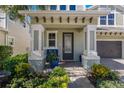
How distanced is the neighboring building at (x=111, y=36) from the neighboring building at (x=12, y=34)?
8.79 meters

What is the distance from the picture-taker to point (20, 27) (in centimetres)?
2312

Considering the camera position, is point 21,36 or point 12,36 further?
point 21,36

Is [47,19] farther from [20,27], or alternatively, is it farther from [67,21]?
[20,27]

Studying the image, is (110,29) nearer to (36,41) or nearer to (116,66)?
(116,66)

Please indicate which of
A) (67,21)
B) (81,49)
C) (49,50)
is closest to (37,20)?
(67,21)

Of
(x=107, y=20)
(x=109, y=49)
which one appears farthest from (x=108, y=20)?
(x=109, y=49)

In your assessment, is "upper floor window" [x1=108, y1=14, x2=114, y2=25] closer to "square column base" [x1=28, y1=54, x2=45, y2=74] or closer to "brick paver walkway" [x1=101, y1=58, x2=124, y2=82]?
"brick paver walkway" [x1=101, y1=58, x2=124, y2=82]

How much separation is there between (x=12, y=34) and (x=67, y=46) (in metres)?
6.65

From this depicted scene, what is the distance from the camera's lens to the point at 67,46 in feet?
53.4

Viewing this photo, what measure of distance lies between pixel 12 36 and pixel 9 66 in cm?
916

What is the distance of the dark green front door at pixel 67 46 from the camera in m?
16.2

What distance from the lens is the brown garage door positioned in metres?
21.9

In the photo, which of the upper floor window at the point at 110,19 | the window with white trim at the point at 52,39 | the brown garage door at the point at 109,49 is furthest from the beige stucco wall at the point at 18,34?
the upper floor window at the point at 110,19
